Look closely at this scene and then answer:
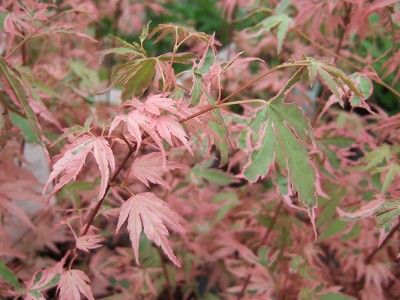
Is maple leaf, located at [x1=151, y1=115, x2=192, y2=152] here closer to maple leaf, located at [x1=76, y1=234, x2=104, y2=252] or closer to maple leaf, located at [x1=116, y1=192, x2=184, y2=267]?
maple leaf, located at [x1=116, y1=192, x2=184, y2=267]

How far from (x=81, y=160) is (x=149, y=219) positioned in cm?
15

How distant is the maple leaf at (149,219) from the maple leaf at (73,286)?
0.60ft

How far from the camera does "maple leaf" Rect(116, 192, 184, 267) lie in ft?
2.69

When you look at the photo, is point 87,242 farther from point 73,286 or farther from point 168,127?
point 168,127

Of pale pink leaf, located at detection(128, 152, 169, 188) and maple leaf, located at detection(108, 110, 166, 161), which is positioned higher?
maple leaf, located at detection(108, 110, 166, 161)

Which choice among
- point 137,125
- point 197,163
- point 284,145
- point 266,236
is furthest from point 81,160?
point 266,236

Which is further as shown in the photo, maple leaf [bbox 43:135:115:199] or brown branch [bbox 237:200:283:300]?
brown branch [bbox 237:200:283:300]

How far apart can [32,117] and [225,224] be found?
101 cm

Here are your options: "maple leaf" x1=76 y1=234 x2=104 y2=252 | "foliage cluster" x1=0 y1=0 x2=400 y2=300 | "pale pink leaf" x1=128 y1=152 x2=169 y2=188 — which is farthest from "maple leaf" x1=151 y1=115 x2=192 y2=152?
"maple leaf" x1=76 y1=234 x2=104 y2=252

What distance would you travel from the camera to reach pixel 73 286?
931mm

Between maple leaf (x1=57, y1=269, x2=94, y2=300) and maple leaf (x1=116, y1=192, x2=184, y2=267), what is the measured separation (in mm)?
183

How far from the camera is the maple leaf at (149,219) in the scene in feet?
2.69

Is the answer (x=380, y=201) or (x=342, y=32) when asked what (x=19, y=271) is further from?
(x=342, y=32)

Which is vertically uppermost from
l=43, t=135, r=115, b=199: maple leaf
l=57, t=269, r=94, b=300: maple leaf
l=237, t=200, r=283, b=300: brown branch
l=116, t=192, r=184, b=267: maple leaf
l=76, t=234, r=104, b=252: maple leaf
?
l=43, t=135, r=115, b=199: maple leaf
